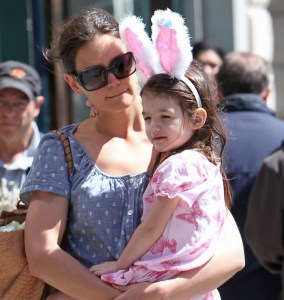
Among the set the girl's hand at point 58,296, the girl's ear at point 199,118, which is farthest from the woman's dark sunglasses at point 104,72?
the girl's hand at point 58,296

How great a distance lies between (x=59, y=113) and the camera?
7.70 metres

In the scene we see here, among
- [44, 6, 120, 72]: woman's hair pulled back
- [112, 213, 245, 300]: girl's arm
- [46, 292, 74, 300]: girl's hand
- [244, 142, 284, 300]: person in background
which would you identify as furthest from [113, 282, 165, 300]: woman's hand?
[244, 142, 284, 300]: person in background

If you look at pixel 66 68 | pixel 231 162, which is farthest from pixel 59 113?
pixel 66 68

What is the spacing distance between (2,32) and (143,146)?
3.96 meters

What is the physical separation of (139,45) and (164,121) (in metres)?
0.29

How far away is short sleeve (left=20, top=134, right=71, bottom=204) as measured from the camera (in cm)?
343

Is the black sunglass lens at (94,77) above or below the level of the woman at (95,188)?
above

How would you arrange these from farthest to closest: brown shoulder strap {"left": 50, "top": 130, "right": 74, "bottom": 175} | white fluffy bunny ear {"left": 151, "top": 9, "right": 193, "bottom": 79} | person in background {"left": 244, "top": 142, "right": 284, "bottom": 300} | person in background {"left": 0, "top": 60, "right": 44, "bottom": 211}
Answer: person in background {"left": 0, "top": 60, "right": 44, "bottom": 211} → person in background {"left": 244, "top": 142, "right": 284, "bottom": 300} → brown shoulder strap {"left": 50, "top": 130, "right": 74, "bottom": 175} → white fluffy bunny ear {"left": 151, "top": 9, "right": 193, "bottom": 79}

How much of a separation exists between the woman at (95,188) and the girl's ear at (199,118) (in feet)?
0.81

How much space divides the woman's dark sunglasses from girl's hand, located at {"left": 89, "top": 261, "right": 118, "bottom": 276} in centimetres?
61

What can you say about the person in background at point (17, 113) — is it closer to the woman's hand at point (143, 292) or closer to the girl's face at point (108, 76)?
the girl's face at point (108, 76)

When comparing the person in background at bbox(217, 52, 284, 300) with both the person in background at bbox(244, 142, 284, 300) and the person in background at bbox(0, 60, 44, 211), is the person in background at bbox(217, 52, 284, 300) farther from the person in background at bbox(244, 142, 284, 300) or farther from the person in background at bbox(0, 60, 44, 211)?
the person in background at bbox(0, 60, 44, 211)

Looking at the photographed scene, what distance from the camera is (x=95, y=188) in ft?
11.2

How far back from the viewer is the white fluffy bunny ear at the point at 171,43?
3373 mm
